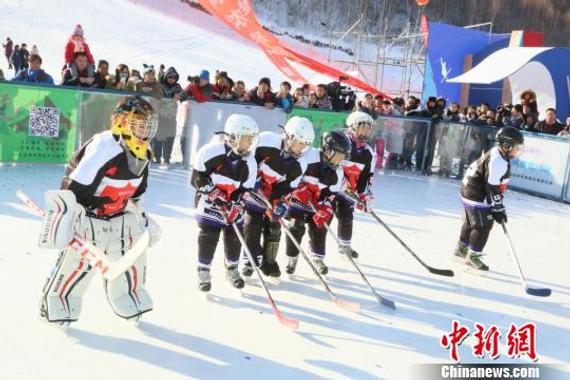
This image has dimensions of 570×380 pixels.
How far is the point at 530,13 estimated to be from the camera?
45.1 m

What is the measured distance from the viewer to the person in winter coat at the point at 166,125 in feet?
30.1

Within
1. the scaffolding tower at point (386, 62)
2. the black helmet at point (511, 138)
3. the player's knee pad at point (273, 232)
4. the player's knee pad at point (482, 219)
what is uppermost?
the scaffolding tower at point (386, 62)

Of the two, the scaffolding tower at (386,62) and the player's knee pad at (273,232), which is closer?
the player's knee pad at (273,232)

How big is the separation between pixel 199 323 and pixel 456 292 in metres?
2.24

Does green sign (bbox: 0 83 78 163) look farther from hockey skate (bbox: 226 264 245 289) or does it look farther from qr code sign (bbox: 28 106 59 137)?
hockey skate (bbox: 226 264 245 289)

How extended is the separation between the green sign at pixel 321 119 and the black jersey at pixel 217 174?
5.98m

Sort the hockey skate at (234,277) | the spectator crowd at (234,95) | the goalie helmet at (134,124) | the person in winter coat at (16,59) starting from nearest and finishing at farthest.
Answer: the goalie helmet at (134,124) < the hockey skate at (234,277) < the spectator crowd at (234,95) < the person in winter coat at (16,59)

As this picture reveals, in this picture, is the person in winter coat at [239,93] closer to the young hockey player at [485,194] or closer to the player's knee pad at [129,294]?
the young hockey player at [485,194]

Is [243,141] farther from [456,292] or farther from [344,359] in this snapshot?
[456,292]

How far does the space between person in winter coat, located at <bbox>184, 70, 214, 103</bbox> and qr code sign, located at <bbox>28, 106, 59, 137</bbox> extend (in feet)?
6.30

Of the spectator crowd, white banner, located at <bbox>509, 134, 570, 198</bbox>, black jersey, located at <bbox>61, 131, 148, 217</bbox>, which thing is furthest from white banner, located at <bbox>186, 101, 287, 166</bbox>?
black jersey, located at <bbox>61, 131, 148, 217</bbox>

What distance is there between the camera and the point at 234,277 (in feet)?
15.1

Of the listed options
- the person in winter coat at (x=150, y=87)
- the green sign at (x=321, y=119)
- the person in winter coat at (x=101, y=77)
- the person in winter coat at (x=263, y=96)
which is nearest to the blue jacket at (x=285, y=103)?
the person in winter coat at (x=263, y=96)

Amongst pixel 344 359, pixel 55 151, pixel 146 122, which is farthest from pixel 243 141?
pixel 55 151
